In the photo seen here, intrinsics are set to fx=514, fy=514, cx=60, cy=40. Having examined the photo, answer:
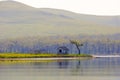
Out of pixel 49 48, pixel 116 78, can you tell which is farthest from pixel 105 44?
pixel 116 78

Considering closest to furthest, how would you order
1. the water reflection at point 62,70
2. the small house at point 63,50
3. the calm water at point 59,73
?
the calm water at point 59,73 → the water reflection at point 62,70 → the small house at point 63,50

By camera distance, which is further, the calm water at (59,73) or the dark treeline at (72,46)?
the dark treeline at (72,46)

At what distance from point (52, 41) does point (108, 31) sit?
30.3 meters

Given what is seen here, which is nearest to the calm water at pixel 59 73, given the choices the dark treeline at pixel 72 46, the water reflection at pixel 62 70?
the water reflection at pixel 62 70

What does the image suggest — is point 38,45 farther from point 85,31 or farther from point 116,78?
point 116,78

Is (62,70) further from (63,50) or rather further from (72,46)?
(72,46)

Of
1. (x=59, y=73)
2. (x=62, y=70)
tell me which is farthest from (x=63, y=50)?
(x=59, y=73)

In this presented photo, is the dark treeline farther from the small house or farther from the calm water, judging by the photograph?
the calm water

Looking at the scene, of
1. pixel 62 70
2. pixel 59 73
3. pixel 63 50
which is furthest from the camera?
pixel 63 50

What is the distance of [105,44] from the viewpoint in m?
140

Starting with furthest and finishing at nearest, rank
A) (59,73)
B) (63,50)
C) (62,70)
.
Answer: (63,50) < (62,70) < (59,73)

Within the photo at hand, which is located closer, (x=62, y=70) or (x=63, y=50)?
(x=62, y=70)

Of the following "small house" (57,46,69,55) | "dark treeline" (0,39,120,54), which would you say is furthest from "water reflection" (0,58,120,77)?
"dark treeline" (0,39,120,54)

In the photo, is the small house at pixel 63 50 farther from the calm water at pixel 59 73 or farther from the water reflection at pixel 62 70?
the calm water at pixel 59 73
